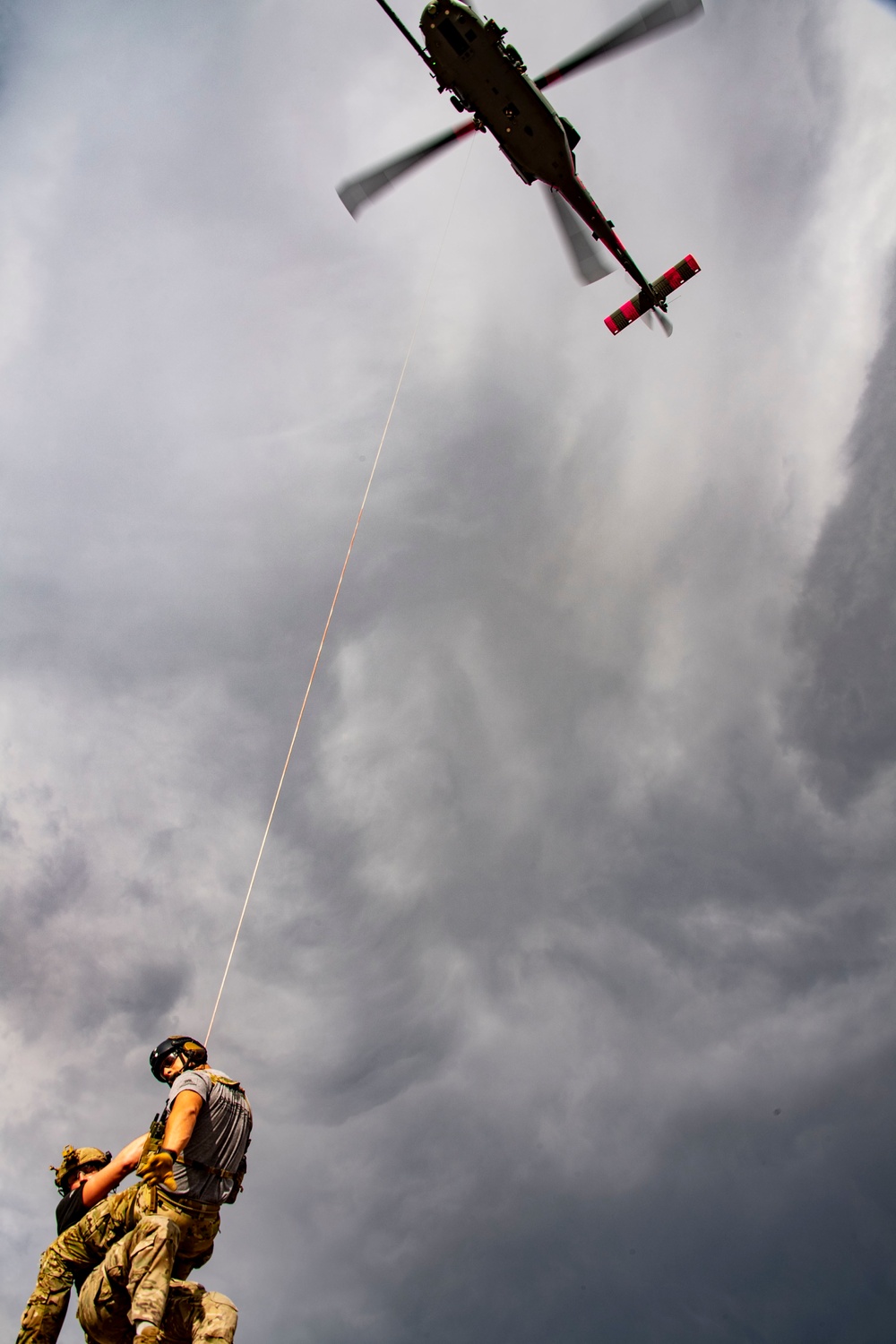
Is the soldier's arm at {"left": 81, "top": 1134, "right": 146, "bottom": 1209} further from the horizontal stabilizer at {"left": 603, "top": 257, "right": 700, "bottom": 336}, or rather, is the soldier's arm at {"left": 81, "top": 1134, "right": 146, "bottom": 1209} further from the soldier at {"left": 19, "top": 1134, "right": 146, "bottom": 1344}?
the horizontal stabilizer at {"left": 603, "top": 257, "right": 700, "bottom": 336}

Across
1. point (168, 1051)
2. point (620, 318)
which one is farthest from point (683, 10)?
point (168, 1051)

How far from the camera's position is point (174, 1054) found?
23.8ft

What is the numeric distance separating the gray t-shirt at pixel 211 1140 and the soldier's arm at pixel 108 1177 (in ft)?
2.40

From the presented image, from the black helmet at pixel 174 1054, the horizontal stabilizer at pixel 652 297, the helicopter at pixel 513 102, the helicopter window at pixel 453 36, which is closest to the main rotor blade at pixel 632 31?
the helicopter at pixel 513 102

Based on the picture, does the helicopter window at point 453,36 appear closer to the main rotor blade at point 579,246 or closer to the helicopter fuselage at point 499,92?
the helicopter fuselage at point 499,92

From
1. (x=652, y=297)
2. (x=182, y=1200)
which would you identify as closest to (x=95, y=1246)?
(x=182, y=1200)

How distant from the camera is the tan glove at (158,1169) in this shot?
561 centimetres

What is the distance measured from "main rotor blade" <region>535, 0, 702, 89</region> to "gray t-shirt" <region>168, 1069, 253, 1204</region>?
76.1ft

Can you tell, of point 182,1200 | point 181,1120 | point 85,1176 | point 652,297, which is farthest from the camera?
point 652,297

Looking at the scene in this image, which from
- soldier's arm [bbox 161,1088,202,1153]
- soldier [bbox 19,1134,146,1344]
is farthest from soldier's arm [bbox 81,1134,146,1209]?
soldier's arm [bbox 161,1088,202,1153]

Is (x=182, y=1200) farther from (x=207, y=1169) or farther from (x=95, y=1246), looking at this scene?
(x=95, y=1246)

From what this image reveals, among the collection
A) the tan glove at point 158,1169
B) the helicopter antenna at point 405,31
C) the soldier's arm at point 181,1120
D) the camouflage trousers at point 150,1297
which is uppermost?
the helicopter antenna at point 405,31

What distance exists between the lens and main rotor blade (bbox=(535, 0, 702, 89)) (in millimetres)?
18281

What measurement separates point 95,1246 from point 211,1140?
4.93 feet
